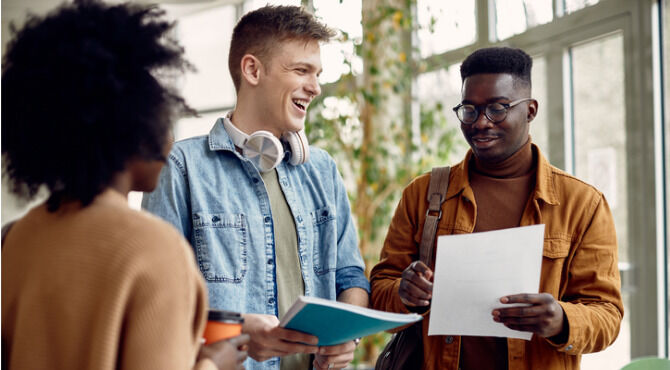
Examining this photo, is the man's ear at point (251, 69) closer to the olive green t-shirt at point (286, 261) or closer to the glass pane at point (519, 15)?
the olive green t-shirt at point (286, 261)

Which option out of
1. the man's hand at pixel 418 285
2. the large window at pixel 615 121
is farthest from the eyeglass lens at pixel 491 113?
the large window at pixel 615 121

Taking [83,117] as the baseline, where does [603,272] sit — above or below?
below

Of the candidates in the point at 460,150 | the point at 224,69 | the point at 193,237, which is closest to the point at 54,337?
the point at 193,237

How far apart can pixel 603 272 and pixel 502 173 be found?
0.39m

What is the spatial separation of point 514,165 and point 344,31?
7.83 feet

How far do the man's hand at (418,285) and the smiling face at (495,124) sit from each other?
392mm

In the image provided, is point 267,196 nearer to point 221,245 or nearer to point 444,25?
point 221,245

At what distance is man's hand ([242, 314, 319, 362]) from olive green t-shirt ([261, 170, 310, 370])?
23 centimetres

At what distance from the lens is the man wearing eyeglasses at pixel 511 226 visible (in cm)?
152

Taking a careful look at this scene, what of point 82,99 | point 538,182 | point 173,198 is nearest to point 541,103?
point 538,182

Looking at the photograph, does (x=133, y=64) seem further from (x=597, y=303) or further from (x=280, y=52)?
(x=597, y=303)

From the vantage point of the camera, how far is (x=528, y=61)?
5.89ft

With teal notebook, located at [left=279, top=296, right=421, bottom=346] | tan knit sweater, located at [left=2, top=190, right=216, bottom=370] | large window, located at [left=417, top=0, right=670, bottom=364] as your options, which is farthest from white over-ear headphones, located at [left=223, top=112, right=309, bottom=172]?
large window, located at [left=417, top=0, right=670, bottom=364]

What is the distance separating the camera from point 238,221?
1.68 meters
